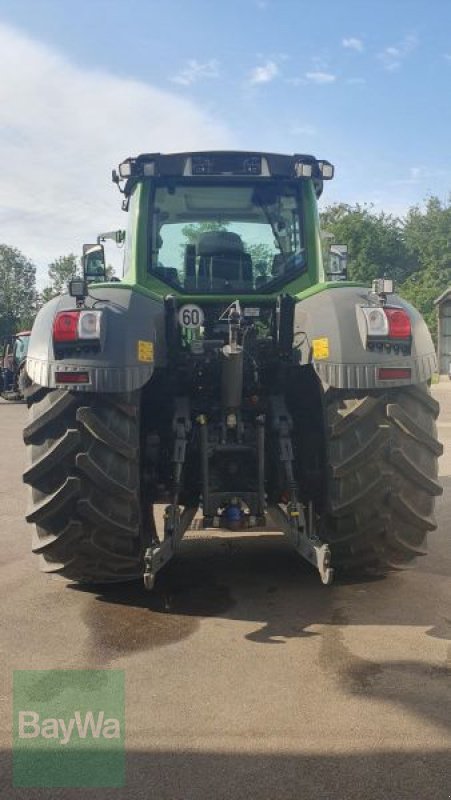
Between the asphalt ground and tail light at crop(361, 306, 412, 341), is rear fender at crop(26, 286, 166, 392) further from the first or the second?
the asphalt ground

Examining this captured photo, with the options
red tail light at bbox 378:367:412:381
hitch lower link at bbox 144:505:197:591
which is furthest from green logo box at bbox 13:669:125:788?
red tail light at bbox 378:367:412:381

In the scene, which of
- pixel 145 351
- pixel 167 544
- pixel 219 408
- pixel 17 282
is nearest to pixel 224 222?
pixel 219 408

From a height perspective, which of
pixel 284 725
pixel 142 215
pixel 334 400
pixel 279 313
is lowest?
pixel 284 725

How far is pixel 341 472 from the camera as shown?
4059 mm

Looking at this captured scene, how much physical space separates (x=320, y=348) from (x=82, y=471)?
152 centimetres

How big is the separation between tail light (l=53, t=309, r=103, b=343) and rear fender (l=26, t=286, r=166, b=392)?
0.06 metres

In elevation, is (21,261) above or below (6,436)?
above

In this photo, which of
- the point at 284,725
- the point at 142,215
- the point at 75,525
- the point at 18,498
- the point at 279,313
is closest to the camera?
the point at 284,725

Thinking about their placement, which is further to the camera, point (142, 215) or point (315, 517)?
point (142, 215)

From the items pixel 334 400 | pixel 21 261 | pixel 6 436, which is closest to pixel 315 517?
pixel 334 400

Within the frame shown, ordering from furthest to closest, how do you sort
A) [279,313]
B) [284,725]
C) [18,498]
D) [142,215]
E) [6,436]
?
[6,436] < [18,498] < [142,215] < [279,313] < [284,725]

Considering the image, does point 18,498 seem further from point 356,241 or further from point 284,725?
point 356,241

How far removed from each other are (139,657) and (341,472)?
58.4 inches

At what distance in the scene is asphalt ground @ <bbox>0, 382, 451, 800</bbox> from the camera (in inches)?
102
